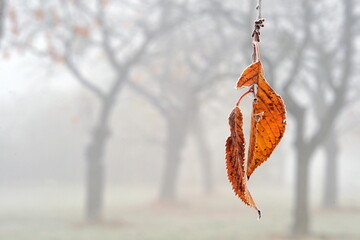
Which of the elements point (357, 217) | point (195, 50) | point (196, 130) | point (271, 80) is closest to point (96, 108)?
point (196, 130)

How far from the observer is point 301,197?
13.8 meters

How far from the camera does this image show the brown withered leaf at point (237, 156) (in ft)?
1.94

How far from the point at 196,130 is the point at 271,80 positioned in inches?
674

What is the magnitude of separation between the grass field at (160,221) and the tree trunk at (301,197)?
0.32 metres

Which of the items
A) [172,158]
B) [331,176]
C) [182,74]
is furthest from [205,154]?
[182,74]

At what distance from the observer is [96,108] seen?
36438 mm

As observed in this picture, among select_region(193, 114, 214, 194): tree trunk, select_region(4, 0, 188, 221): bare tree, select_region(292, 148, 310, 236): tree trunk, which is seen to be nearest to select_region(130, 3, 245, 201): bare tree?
select_region(4, 0, 188, 221): bare tree

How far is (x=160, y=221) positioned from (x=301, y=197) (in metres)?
5.94

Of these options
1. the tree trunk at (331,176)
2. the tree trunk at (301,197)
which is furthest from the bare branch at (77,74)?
the tree trunk at (331,176)

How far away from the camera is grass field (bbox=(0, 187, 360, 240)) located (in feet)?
46.8

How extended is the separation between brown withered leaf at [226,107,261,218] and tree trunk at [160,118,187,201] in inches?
887

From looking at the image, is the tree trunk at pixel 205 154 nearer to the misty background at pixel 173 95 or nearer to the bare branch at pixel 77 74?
the misty background at pixel 173 95

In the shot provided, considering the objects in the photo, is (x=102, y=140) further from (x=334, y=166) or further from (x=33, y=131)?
(x=33, y=131)

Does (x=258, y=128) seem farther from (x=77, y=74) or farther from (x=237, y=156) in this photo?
(x=77, y=74)
